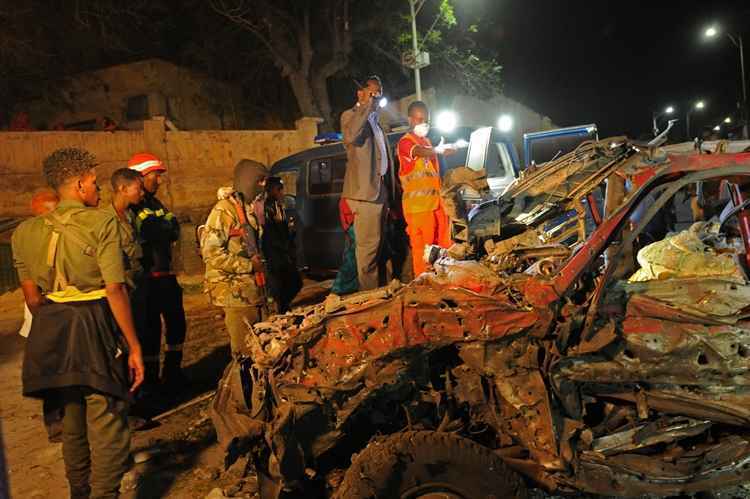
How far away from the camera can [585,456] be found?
2.48m

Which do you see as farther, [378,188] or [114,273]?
[378,188]

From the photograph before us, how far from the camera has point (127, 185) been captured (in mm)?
4141

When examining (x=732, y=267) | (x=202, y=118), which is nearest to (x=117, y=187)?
(x=732, y=267)

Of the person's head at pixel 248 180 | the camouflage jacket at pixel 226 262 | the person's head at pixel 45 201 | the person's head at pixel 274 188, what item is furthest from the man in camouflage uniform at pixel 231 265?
the person's head at pixel 274 188

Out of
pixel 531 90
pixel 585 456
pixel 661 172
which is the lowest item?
pixel 585 456

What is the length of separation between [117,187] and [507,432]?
3285 millimetres

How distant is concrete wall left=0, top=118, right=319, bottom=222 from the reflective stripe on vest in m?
7.91

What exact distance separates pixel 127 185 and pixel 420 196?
2492 millimetres

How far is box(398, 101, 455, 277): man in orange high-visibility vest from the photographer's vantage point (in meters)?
5.13

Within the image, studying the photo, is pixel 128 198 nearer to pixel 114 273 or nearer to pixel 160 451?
pixel 114 273

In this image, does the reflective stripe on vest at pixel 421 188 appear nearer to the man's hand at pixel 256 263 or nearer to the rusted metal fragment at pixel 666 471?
the man's hand at pixel 256 263

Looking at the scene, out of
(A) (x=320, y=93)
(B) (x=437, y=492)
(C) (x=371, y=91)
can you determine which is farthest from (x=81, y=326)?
(A) (x=320, y=93)

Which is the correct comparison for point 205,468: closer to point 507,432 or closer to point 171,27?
point 507,432

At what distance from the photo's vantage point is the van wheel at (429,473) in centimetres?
235
